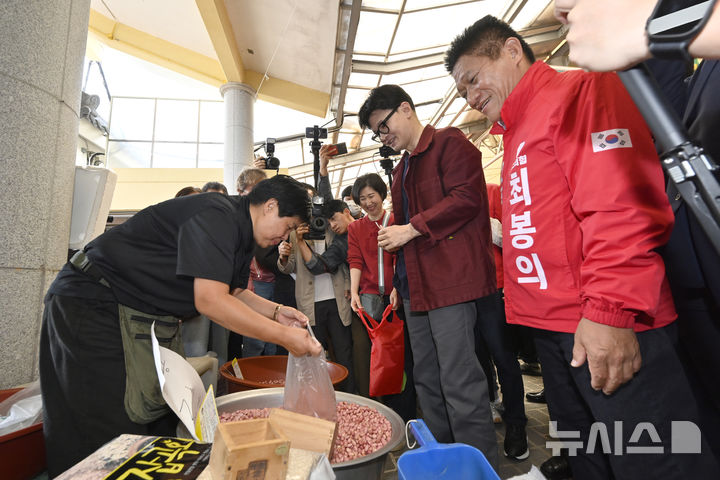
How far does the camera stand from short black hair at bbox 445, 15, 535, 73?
44.7 inches

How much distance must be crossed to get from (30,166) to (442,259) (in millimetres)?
1650

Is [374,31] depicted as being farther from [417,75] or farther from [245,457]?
[245,457]

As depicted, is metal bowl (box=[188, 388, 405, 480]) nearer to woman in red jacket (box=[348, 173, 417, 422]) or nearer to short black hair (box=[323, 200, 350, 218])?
woman in red jacket (box=[348, 173, 417, 422])

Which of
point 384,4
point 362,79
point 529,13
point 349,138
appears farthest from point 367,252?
point 349,138

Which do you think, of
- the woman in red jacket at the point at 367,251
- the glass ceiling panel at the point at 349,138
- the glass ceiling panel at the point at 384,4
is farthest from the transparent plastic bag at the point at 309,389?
the glass ceiling panel at the point at 349,138

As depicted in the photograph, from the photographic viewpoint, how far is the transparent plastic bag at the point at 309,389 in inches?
48.4

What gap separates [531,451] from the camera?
1772mm

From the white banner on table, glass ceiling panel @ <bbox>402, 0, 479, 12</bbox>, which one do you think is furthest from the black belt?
glass ceiling panel @ <bbox>402, 0, 479, 12</bbox>

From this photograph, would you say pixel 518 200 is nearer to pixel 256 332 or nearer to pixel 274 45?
pixel 256 332

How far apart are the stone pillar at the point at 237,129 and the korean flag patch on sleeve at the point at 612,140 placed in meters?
4.68

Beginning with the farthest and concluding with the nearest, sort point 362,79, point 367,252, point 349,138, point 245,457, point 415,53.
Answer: point 349,138
point 362,79
point 415,53
point 367,252
point 245,457

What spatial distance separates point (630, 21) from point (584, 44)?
0.05m

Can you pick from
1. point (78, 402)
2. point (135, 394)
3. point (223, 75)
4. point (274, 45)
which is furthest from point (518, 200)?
point (223, 75)

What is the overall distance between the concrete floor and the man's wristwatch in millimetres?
1491
